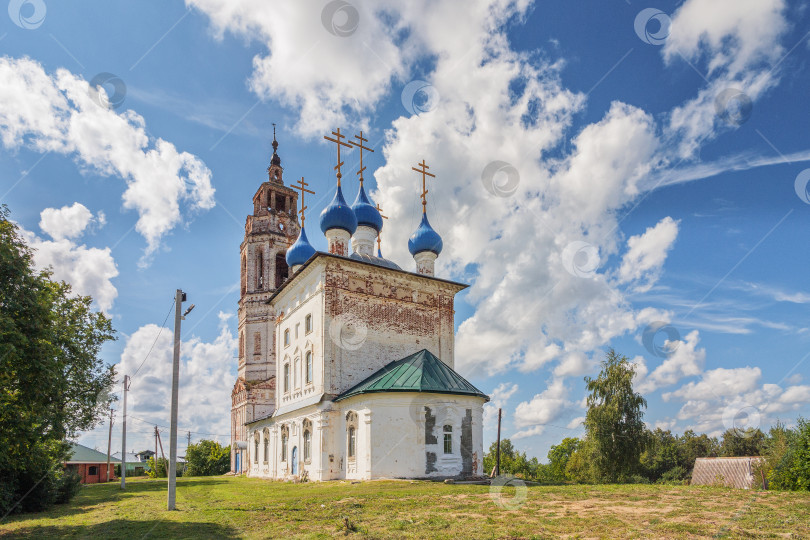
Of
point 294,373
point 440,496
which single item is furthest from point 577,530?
point 294,373

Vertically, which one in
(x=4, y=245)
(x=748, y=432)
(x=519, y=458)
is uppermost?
(x=4, y=245)

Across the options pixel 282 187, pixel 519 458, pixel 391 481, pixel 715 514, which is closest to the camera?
pixel 715 514

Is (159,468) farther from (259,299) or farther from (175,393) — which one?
(175,393)

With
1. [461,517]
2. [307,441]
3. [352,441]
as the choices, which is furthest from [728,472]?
[461,517]

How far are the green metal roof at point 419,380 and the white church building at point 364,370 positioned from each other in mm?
67

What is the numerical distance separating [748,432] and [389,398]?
60356mm

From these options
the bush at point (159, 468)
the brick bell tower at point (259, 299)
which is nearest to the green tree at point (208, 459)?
the bush at point (159, 468)

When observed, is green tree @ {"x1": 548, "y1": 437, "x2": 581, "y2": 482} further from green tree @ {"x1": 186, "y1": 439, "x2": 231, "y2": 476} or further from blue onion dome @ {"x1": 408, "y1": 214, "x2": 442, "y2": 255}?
blue onion dome @ {"x1": 408, "y1": 214, "x2": 442, "y2": 255}

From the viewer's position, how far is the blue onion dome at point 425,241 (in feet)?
111

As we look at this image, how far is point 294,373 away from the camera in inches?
1293

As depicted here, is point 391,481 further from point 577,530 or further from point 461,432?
point 577,530

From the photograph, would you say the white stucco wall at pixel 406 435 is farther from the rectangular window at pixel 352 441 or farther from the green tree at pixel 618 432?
the green tree at pixel 618 432

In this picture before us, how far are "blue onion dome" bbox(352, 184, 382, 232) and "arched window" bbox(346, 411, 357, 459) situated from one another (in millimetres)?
13009

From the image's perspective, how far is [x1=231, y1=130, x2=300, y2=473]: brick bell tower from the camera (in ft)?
156
